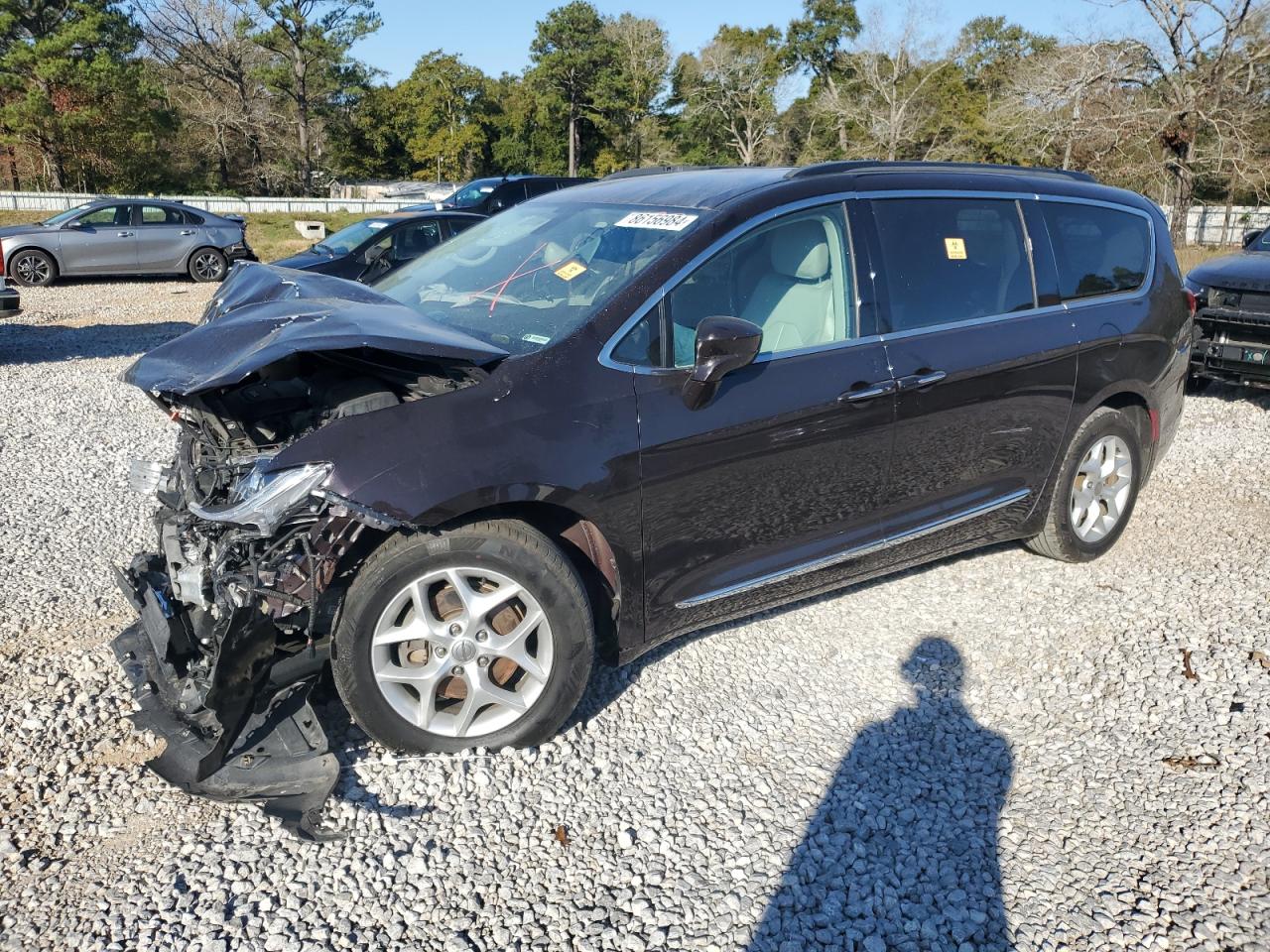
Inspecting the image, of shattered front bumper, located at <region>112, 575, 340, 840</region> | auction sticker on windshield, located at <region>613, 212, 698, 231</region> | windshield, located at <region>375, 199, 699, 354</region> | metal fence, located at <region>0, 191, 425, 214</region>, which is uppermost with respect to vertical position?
metal fence, located at <region>0, 191, 425, 214</region>

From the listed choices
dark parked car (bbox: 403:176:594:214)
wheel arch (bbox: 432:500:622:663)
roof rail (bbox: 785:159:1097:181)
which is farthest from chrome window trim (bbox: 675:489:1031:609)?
dark parked car (bbox: 403:176:594:214)

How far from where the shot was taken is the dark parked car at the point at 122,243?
16.8 meters

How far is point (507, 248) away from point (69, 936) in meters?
2.92

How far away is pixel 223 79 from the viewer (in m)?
46.9

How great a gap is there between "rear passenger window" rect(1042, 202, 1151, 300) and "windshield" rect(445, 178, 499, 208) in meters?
14.9

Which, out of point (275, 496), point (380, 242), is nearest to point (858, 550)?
point (275, 496)

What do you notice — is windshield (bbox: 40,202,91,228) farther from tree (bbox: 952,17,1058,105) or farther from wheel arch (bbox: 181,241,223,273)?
tree (bbox: 952,17,1058,105)

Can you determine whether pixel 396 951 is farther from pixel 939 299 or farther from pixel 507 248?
pixel 939 299

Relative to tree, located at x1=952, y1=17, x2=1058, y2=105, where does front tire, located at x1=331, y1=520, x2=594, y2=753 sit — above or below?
below

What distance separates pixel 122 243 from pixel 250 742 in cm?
1738

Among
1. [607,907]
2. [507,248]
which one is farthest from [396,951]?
[507,248]

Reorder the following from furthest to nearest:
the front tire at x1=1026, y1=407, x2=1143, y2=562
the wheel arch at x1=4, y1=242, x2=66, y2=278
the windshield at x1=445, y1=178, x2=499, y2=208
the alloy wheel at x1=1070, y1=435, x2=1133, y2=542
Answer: the windshield at x1=445, y1=178, x2=499, y2=208 → the wheel arch at x1=4, y1=242, x2=66, y2=278 → the alloy wheel at x1=1070, y1=435, x2=1133, y2=542 → the front tire at x1=1026, y1=407, x2=1143, y2=562

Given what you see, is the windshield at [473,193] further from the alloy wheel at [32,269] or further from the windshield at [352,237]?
the alloy wheel at [32,269]

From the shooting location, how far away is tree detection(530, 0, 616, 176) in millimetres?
59875
